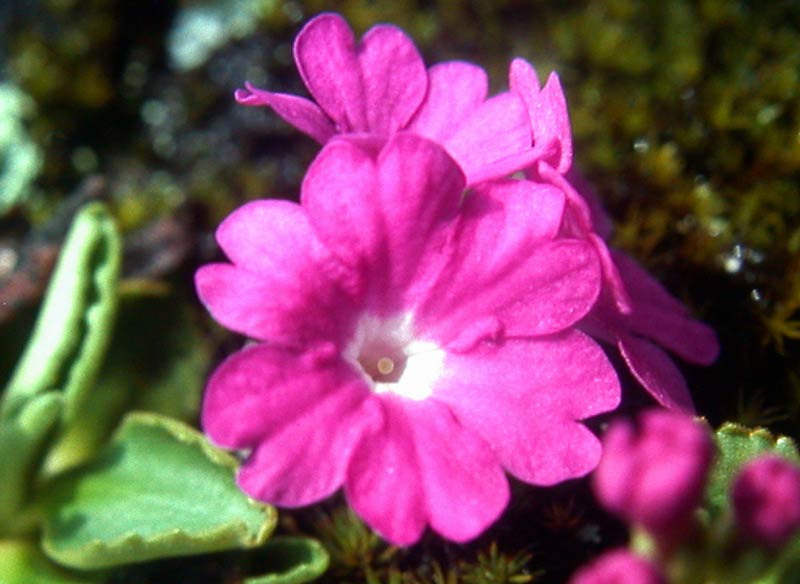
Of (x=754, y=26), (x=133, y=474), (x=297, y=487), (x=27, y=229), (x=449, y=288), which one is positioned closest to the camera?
(x=297, y=487)

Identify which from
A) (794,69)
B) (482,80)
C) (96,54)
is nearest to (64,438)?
(482,80)

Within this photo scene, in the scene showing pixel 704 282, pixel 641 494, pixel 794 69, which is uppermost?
pixel 641 494

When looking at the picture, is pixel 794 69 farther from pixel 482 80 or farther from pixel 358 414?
pixel 358 414

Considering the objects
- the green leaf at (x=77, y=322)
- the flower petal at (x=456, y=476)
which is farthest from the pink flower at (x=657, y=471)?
the green leaf at (x=77, y=322)

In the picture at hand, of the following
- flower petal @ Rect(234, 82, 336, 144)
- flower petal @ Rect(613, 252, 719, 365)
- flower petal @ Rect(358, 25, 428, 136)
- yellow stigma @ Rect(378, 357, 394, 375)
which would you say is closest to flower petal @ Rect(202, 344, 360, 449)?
Answer: yellow stigma @ Rect(378, 357, 394, 375)

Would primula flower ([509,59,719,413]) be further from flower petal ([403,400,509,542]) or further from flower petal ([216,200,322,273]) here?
flower petal ([216,200,322,273])

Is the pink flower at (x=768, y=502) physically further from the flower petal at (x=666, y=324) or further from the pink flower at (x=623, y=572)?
the flower petal at (x=666, y=324)
